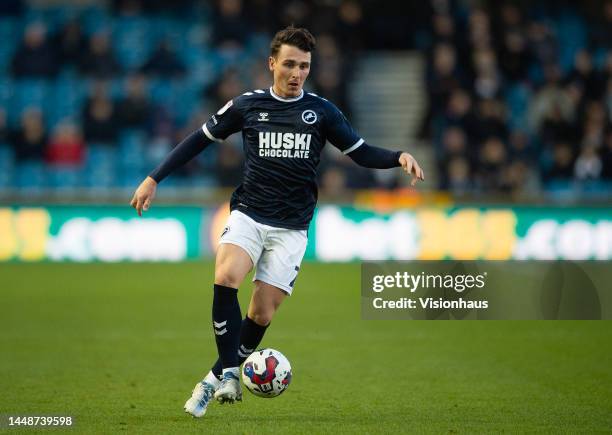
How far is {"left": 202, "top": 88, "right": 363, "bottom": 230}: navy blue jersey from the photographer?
6840 millimetres

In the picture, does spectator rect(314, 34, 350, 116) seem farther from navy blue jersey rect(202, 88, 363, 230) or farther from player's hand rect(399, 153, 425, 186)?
player's hand rect(399, 153, 425, 186)

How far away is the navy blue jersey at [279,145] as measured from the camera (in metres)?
6.84

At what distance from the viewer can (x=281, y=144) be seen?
6828mm

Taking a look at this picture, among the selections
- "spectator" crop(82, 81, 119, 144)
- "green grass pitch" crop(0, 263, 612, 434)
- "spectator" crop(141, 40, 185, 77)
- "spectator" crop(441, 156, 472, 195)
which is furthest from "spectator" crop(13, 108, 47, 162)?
"spectator" crop(441, 156, 472, 195)

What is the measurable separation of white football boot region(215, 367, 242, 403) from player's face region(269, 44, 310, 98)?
1.72 meters

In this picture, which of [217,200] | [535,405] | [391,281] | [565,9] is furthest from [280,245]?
[565,9]

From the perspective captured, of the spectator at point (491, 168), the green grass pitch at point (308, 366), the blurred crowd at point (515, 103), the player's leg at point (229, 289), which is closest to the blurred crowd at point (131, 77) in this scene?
the blurred crowd at point (515, 103)

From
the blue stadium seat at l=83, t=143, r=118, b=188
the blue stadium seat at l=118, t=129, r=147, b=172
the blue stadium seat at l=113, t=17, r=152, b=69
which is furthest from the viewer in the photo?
the blue stadium seat at l=113, t=17, r=152, b=69

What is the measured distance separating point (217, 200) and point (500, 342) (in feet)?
25.2

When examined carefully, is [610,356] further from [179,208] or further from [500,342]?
[179,208]

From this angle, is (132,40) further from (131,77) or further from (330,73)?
(330,73)

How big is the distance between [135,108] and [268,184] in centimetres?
1243

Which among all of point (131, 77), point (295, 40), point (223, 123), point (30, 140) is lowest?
point (30, 140)

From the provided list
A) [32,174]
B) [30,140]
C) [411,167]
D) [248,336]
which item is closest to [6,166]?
[32,174]
